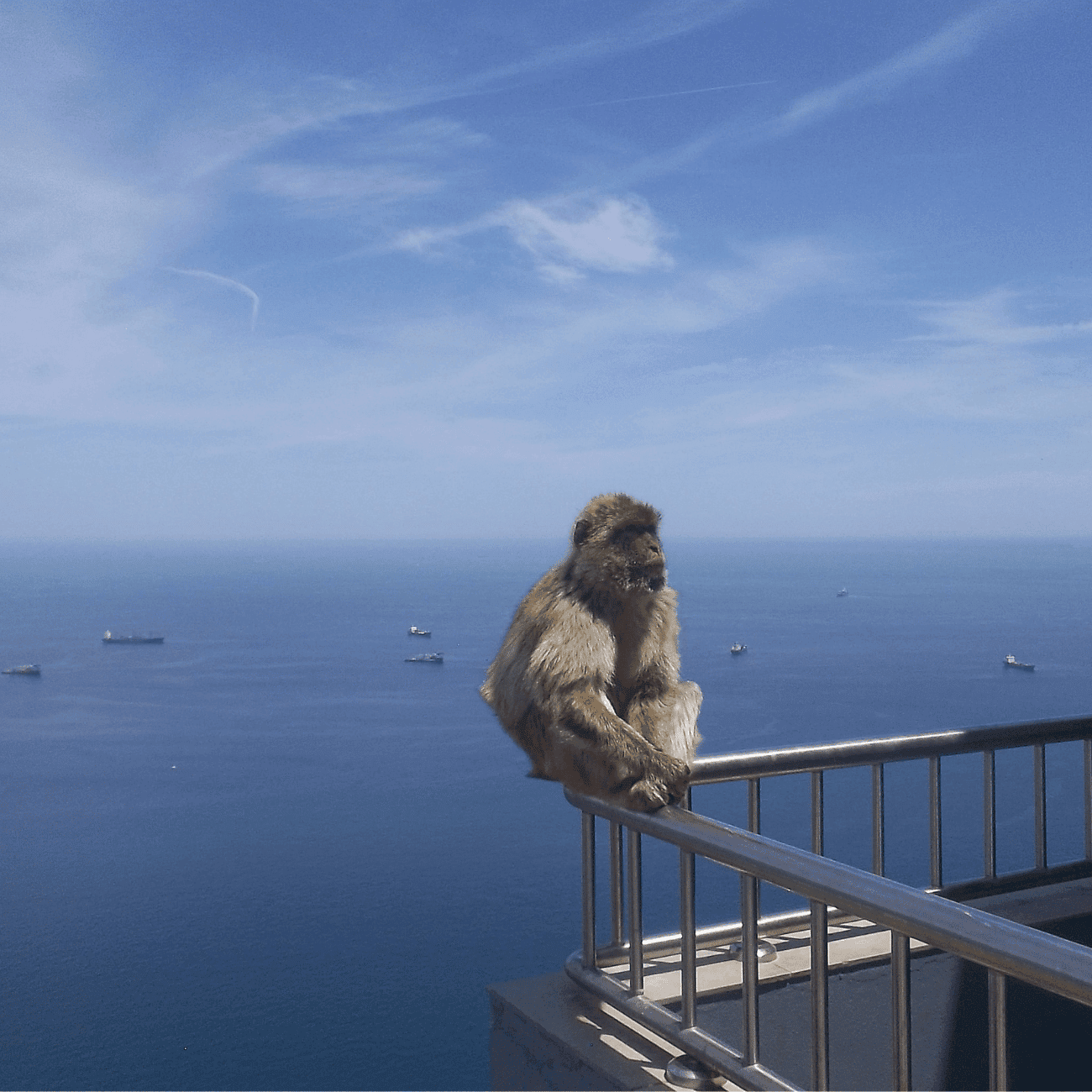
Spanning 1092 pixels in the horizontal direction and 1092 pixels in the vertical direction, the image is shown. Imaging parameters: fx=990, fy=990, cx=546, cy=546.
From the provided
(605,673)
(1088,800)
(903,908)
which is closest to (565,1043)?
(605,673)

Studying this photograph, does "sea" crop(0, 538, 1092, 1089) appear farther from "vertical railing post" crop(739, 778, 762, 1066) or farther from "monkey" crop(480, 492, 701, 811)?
"vertical railing post" crop(739, 778, 762, 1066)

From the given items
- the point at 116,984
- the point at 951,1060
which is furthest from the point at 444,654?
the point at 951,1060

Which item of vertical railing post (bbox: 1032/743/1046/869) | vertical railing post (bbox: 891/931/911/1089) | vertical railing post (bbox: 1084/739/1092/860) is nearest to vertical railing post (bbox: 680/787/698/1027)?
vertical railing post (bbox: 891/931/911/1089)

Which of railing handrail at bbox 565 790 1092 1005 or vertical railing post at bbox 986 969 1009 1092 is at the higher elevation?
railing handrail at bbox 565 790 1092 1005

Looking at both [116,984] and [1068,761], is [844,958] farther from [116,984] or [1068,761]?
[1068,761]

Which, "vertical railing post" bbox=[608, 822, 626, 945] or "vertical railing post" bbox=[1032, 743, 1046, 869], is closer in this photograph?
"vertical railing post" bbox=[608, 822, 626, 945]

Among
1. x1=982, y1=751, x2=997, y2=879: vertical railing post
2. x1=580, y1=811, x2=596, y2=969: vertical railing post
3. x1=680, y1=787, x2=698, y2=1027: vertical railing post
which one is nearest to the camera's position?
x1=680, y1=787, x2=698, y2=1027: vertical railing post

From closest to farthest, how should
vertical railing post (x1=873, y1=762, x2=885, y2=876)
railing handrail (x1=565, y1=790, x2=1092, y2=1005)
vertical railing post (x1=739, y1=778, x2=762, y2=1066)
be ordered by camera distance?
railing handrail (x1=565, y1=790, x2=1092, y2=1005)
vertical railing post (x1=739, y1=778, x2=762, y2=1066)
vertical railing post (x1=873, y1=762, x2=885, y2=876)
